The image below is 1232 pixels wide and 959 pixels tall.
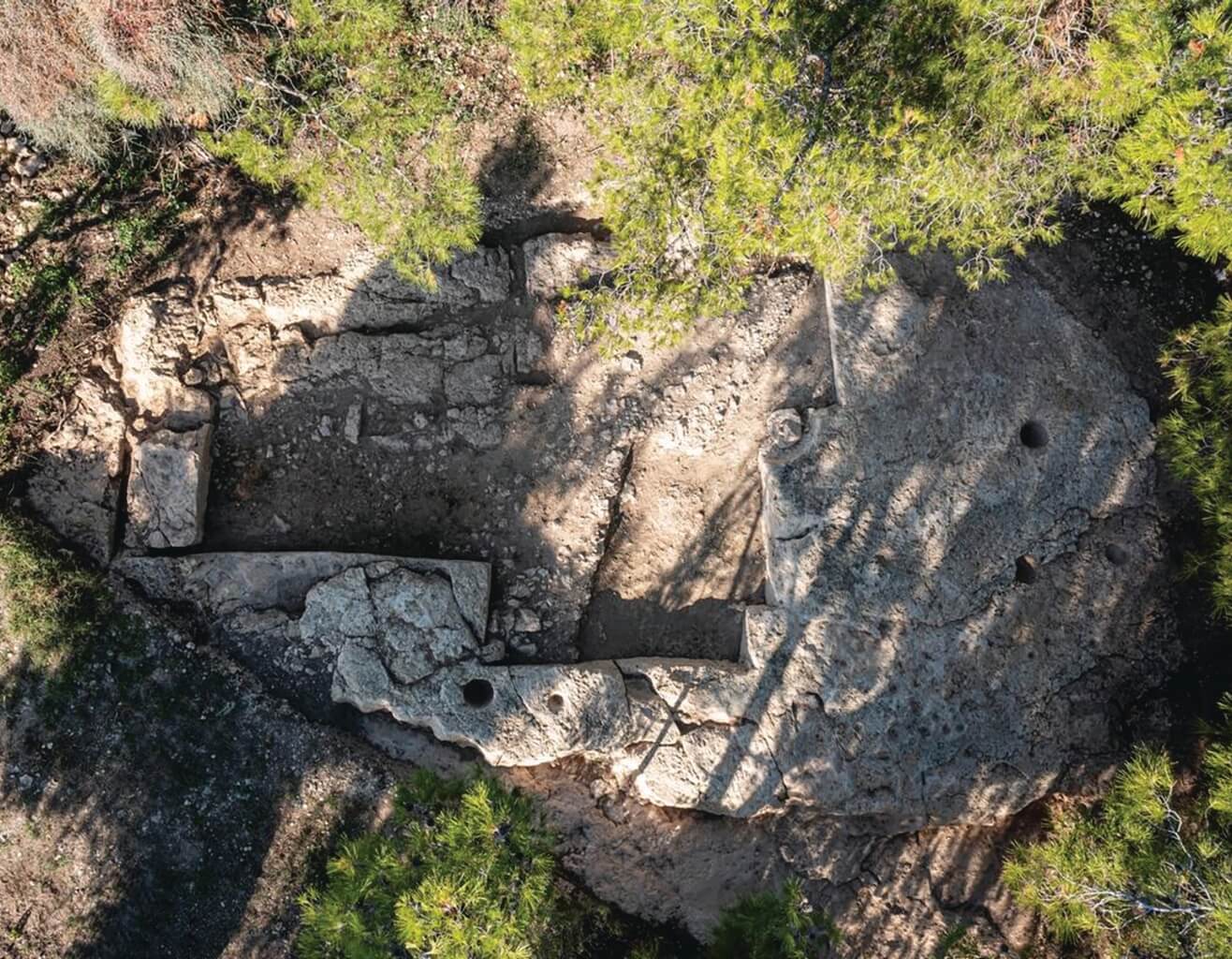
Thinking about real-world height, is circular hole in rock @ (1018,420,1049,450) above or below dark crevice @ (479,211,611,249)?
above

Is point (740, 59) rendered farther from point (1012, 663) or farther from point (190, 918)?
point (190, 918)

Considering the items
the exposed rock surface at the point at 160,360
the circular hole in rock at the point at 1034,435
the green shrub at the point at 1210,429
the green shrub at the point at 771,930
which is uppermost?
the green shrub at the point at 1210,429

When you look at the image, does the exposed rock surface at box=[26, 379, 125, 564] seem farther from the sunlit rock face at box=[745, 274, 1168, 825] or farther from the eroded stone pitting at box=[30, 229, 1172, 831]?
the sunlit rock face at box=[745, 274, 1168, 825]

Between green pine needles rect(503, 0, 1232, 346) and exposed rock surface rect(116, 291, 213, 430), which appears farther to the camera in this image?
exposed rock surface rect(116, 291, 213, 430)

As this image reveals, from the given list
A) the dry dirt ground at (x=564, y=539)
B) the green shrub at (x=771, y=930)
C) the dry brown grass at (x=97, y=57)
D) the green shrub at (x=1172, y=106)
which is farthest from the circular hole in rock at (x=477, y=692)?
the green shrub at (x=1172, y=106)

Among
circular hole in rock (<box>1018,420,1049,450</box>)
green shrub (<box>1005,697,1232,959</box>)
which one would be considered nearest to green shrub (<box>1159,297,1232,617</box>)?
circular hole in rock (<box>1018,420,1049,450</box>)

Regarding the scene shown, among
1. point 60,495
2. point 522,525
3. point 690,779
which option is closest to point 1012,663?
point 690,779

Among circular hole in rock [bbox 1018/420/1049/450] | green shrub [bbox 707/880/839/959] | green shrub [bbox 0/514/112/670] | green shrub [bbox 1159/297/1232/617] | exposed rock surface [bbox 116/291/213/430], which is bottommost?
green shrub [bbox 0/514/112/670]

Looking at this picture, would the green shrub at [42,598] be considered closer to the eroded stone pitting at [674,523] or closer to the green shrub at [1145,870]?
the eroded stone pitting at [674,523]

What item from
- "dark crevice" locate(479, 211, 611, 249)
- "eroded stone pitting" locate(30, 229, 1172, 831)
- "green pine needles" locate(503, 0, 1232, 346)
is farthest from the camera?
"dark crevice" locate(479, 211, 611, 249)
